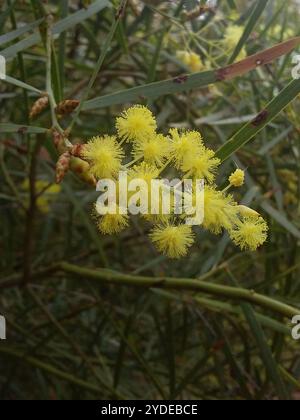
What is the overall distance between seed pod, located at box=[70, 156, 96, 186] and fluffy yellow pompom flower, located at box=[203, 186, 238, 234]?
10cm

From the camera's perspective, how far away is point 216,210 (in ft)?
1.67

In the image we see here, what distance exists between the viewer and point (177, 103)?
129 cm

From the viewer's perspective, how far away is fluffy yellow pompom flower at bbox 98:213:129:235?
52 cm

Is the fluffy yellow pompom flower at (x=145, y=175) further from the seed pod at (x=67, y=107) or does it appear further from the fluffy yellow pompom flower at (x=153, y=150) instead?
the seed pod at (x=67, y=107)

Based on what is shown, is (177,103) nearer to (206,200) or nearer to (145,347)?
(145,347)

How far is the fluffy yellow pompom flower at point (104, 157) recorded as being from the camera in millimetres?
517

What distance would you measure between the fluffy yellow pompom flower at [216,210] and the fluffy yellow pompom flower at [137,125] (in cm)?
8

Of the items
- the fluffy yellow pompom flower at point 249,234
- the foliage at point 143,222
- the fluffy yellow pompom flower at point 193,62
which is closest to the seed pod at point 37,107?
the foliage at point 143,222

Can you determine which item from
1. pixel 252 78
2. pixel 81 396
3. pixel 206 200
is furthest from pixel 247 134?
pixel 81 396

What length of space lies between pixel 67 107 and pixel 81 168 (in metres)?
0.10

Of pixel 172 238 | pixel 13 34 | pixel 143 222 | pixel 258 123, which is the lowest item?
pixel 172 238

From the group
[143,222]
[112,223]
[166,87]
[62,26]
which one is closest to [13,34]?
[62,26]

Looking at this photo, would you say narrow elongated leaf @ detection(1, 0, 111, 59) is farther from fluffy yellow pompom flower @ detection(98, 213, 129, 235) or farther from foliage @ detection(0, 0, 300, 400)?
fluffy yellow pompom flower @ detection(98, 213, 129, 235)

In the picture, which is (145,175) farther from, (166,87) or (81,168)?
(166,87)
